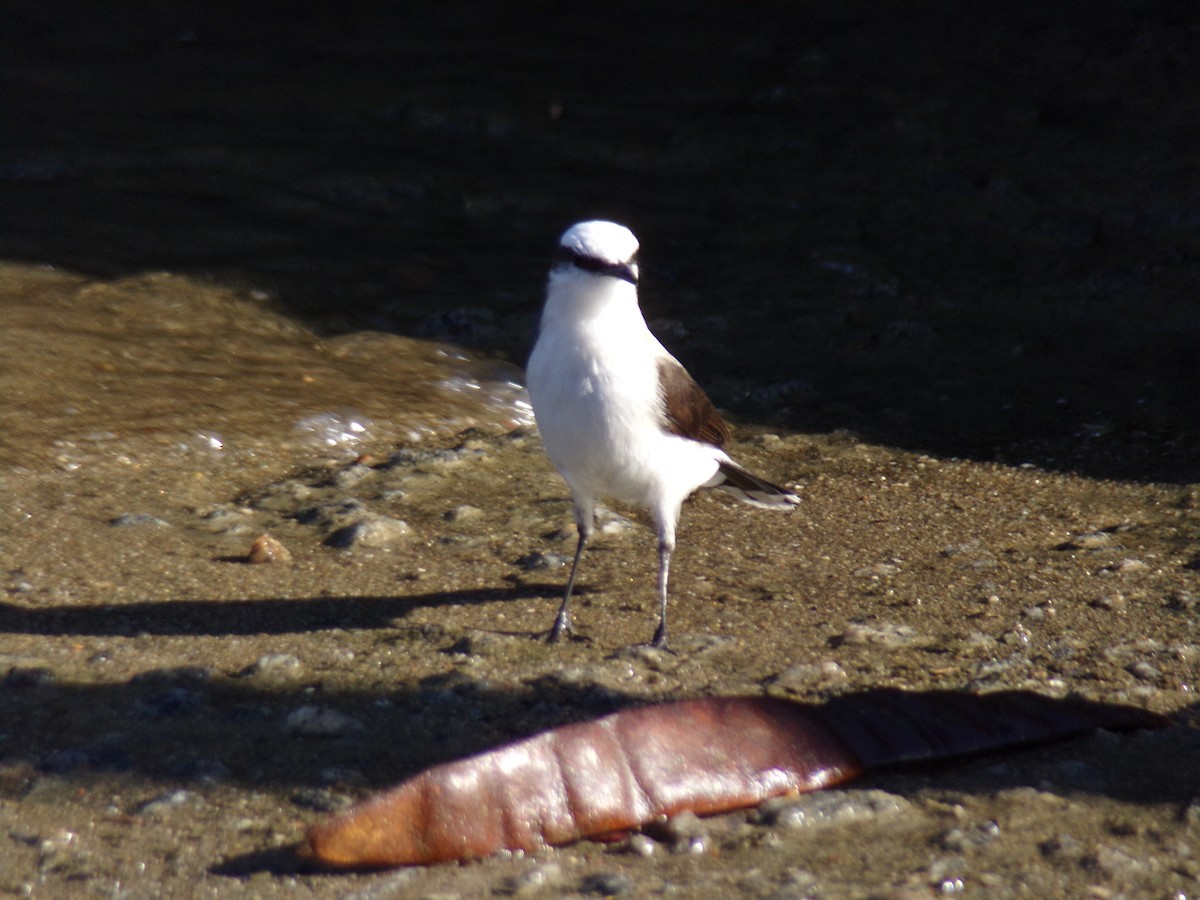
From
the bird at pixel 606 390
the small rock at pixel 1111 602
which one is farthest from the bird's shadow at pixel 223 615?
the small rock at pixel 1111 602

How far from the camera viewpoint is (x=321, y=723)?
3.75 m

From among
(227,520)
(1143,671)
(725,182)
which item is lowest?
(227,520)

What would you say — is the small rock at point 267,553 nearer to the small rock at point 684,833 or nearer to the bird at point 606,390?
the bird at point 606,390

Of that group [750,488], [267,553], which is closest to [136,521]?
[267,553]

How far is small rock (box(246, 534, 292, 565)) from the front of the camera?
5.08 m

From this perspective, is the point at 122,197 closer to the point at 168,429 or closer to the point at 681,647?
the point at 168,429

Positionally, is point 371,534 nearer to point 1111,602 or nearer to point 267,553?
point 267,553

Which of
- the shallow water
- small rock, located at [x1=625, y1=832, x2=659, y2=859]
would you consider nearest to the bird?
small rock, located at [x1=625, y1=832, x2=659, y2=859]

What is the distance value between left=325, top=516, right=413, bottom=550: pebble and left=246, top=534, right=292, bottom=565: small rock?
0.20 metres

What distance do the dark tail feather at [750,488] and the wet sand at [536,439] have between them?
0.63ft

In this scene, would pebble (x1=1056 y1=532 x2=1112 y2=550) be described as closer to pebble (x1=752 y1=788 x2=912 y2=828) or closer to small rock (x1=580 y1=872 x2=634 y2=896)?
A: pebble (x1=752 y1=788 x2=912 y2=828)

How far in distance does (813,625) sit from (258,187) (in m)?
6.15

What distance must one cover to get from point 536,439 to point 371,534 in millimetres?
1318

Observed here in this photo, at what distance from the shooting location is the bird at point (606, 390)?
14.7 ft
